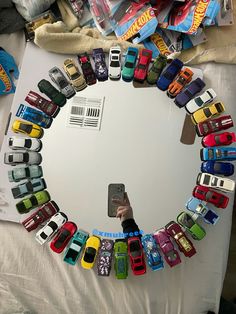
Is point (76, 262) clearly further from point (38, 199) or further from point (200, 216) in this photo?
point (200, 216)

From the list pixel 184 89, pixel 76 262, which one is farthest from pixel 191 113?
pixel 76 262

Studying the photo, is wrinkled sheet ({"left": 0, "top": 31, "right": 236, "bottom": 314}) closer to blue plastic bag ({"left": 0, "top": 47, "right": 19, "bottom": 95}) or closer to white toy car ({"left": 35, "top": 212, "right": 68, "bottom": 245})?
white toy car ({"left": 35, "top": 212, "right": 68, "bottom": 245})

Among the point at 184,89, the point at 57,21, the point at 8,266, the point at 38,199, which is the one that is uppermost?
the point at 57,21

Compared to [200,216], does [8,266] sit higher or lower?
lower

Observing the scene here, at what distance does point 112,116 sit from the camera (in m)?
0.84

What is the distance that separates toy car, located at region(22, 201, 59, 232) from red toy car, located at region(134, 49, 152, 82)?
1.02ft

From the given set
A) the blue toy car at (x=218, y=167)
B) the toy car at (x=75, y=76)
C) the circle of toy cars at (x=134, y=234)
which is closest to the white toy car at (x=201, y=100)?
the circle of toy cars at (x=134, y=234)

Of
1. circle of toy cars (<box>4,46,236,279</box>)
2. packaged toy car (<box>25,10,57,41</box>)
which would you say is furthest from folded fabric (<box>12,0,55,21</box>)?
circle of toy cars (<box>4,46,236,279</box>)

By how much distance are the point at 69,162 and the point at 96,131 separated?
0.08 m

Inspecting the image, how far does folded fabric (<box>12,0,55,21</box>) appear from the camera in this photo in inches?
34.4

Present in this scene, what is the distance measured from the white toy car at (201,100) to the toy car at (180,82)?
0.12ft

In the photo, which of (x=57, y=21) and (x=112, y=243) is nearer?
(x=112, y=243)

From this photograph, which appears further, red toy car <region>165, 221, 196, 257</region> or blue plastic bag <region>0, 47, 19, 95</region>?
blue plastic bag <region>0, 47, 19, 95</region>

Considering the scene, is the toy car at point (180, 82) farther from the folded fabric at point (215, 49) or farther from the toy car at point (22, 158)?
the toy car at point (22, 158)
